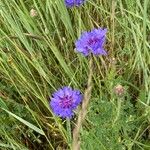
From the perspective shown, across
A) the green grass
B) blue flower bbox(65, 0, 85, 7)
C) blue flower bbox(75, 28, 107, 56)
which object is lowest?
the green grass

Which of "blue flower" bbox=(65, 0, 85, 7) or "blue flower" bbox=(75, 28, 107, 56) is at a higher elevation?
"blue flower" bbox=(65, 0, 85, 7)

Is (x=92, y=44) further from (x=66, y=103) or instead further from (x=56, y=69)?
(x=56, y=69)

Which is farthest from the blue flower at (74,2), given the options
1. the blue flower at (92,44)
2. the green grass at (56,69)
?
the blue flower at (92,44)

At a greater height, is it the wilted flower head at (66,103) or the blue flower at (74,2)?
the blue flower at (74,2)

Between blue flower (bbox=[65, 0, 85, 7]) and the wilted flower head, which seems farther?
blue flower (bbox=[65, 0, 85, 7])

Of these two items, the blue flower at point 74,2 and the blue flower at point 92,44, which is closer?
the blue flower at point 92,44

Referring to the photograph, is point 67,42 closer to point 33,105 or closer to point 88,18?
point 88,18

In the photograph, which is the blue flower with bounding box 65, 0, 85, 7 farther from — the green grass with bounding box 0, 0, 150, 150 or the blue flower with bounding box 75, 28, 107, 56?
the blue flower with bounding box 75, 28, 107, 56

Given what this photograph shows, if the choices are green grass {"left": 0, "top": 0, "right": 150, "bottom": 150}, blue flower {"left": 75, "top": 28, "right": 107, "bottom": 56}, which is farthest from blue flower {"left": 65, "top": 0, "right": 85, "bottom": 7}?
blue flower {"left": 75, "top": 28, "right": 107, "bottom": 56}

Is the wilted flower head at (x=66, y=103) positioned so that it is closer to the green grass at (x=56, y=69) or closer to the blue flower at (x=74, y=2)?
the green grass at (x=56, y=69)

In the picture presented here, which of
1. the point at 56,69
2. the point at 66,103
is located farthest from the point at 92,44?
the point at 56,69
